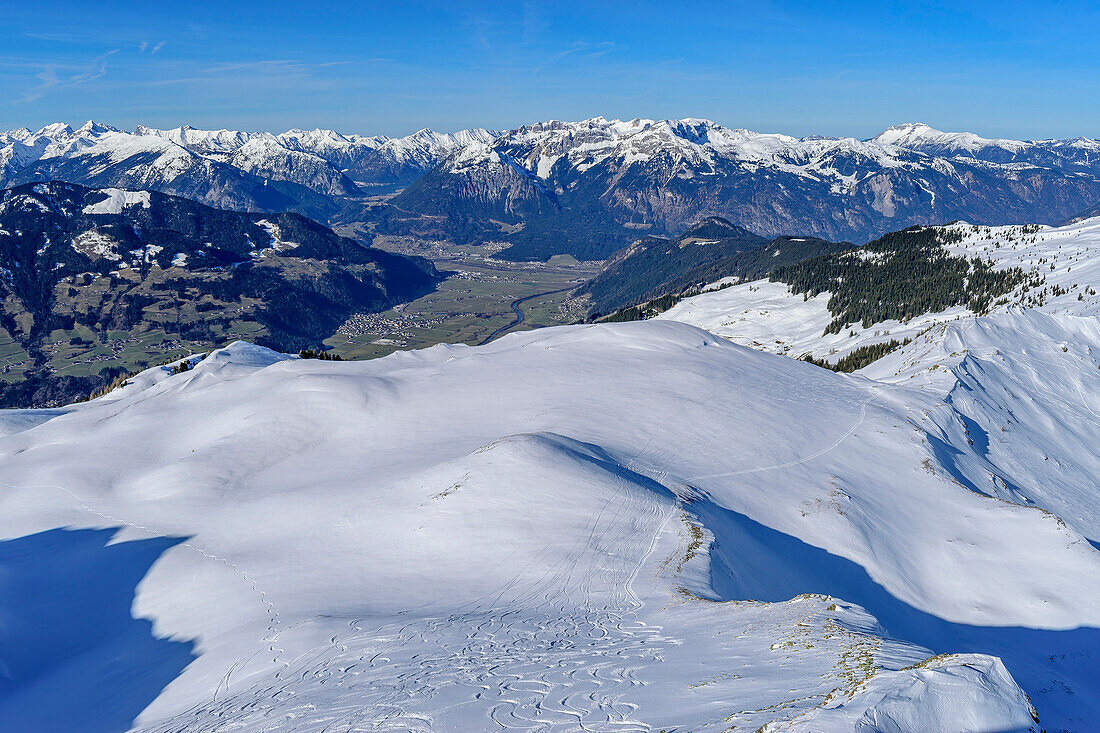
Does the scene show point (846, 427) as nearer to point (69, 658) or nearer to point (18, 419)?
point (69, 658)

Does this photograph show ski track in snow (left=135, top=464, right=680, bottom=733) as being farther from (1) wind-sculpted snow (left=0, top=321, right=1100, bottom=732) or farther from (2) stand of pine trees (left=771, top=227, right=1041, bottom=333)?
(2) stand of pine trees (left=771, top=227, right=1041, bottom=333)

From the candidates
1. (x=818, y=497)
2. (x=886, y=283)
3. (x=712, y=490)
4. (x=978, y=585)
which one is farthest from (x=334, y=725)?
(x=886, y=283)

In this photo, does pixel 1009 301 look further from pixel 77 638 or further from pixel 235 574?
pixel 77 638

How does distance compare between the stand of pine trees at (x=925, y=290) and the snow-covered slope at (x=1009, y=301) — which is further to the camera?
the stand of pine trees at (x=925, y=290)

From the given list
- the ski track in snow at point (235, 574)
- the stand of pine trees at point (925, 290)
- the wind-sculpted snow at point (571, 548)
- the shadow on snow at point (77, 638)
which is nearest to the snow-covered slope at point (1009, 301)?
the stand of pine trees at point (925, 290)

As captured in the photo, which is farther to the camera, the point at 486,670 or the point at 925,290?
the point at 925,290

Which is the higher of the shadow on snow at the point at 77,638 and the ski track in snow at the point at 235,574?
the ski track in snow at the point at 235,574

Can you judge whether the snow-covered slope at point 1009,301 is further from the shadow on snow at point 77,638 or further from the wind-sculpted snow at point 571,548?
the shadow on snow at point 77,638

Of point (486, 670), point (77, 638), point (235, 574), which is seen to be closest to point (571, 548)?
point (486, 670)
